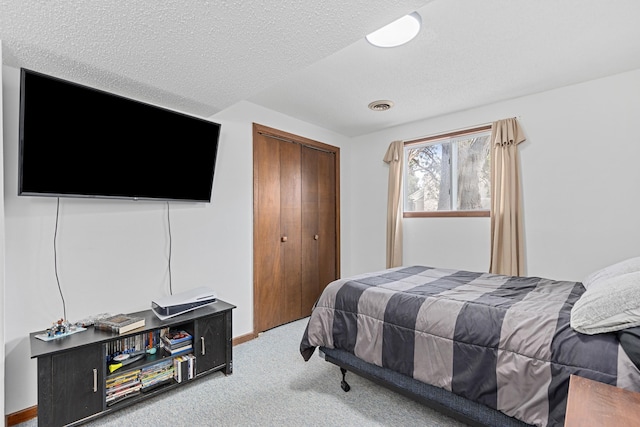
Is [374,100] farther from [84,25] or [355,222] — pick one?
[84,25]

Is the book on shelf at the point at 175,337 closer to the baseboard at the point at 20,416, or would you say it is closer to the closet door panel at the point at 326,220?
the baseboard at the point at 20,416

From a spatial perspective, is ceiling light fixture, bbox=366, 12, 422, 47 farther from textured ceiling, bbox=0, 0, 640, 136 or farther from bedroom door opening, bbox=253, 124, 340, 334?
bedroom door opening, bbox=253, 124, 340, 334

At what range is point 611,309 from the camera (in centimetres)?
129

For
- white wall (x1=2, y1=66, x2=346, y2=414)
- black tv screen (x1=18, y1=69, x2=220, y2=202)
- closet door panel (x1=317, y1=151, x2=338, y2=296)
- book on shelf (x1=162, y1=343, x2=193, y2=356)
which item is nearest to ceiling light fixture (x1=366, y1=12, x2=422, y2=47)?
black tv screen (x1=18, y1=69, x2=220, y2=202)

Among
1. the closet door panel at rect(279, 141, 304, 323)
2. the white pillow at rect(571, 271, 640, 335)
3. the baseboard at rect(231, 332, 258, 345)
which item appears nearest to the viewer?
the white pillow at rect(571, 271, 640, 335)

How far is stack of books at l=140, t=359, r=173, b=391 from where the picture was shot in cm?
205

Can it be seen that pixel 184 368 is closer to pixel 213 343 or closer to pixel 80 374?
pixel 213 343

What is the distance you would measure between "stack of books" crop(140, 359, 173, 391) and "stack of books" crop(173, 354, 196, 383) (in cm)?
4

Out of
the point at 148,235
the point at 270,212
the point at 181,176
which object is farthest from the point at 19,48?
the point at 270,212

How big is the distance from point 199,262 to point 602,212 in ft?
11.7

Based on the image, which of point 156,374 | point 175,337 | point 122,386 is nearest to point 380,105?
point 175,337

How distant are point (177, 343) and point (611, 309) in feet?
8.16

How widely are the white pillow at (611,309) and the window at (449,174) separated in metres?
2.04

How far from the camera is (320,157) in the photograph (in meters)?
4.08
